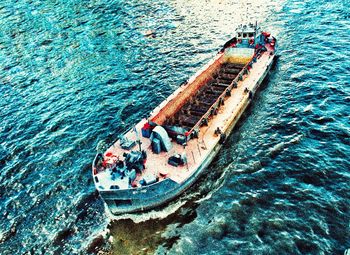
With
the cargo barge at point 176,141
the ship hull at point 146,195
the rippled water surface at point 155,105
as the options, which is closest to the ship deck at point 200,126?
the cargo barge at point 176,141

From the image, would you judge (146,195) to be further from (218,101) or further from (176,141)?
(218,101)

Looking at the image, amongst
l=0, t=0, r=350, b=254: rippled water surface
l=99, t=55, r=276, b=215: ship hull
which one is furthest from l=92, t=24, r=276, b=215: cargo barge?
l=0, t=0, r=350, b=254: rippled water surface

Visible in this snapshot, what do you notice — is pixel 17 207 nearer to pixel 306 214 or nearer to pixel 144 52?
pixel 306 214

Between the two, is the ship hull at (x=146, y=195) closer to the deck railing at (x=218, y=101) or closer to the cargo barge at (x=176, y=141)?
the cargo barge at (x=176, y=141)

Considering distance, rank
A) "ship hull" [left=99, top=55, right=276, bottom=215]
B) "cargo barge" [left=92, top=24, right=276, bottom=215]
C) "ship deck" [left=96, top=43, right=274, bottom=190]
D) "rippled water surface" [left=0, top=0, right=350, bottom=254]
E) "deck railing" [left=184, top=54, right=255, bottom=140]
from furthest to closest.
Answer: "deck railing" [left=184, top=54, right=255, bottom=140]
"ship deck" [left=96, top=43, right=274, bottom=190]
"cargo barge" [left=92, top=24, right=276, bottom=215]
"ship hull" [left=99, top=55, right=276, bottom=215]
"rippled water surface" [left=0, top=0, right=350, bottom=254]

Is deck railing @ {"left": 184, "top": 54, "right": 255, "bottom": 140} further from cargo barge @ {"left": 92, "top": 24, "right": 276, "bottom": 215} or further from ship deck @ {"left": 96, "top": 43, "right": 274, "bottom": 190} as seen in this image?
ship deck @ {"left": 96, "top": 43, "right": 274, "bottom": 190}
